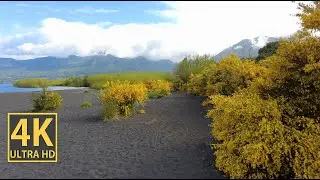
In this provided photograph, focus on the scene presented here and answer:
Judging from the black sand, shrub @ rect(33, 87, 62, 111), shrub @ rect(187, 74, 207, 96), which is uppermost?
shrub @ rect(187, 74, 207, 96)

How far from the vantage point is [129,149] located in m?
13.5

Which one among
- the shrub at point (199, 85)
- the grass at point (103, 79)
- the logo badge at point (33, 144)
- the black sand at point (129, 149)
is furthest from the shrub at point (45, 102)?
the grass at point (103, 79)

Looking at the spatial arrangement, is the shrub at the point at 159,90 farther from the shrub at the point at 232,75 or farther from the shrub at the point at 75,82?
the shrub at the point at 75,82

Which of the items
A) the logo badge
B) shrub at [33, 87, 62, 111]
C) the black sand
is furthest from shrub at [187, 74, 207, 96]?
the logo badge

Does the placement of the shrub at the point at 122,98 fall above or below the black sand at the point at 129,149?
above

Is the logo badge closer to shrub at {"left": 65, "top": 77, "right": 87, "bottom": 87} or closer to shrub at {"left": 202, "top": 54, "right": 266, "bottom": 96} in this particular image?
shrub at {"left": 202, "top": 54, "right": 266, "bottom": 96}

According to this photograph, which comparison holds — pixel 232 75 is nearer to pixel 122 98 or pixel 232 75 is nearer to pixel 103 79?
pixel 122 98

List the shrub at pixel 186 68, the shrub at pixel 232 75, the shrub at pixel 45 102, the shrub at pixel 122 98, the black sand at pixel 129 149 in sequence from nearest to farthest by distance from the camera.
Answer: the black sand at pixel 129 149 → the shrub at pixel 122 98 → the shrub at pixel 232 75 → the shrub at pixel 45 102 → the shrub at pixel 186 68

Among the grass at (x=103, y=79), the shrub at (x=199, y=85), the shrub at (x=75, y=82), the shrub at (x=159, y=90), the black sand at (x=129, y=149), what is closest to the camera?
the black sand at (x=129, y=149)

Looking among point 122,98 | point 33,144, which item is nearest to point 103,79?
point 122,98

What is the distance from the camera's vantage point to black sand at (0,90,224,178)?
1075 cm

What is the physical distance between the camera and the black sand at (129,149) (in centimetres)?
1075

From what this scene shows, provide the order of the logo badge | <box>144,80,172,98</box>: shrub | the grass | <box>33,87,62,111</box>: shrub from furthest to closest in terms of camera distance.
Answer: the grass
<box>144,80,172,98</box>: shrub
<box>33,87,62,111</box>: shrub
the logo badge

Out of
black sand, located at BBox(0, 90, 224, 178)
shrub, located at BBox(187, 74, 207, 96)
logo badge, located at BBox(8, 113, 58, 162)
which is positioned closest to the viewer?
black sand, located at BBox(0, 90, 224, 178)
